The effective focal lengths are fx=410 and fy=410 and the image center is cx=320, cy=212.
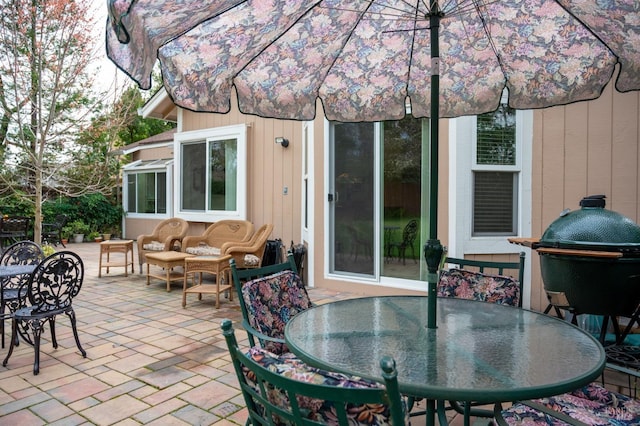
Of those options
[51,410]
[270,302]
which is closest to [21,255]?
[51,410]

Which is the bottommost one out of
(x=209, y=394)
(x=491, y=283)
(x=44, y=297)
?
(x=209, y=394)

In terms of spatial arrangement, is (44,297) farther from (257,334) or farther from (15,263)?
(257,334)

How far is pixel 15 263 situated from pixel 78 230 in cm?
1050

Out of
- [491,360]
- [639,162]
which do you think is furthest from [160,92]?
[491,360]

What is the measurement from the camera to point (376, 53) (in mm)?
2551

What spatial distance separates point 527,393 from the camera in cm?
117

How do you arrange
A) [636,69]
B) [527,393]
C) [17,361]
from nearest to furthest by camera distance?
[527,393] → [636,69] → [17,361]

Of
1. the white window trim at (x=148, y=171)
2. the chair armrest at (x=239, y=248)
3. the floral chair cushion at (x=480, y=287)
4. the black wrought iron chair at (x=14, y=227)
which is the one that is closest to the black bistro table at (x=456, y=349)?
the floral chair cushion at (x=480, y=287)

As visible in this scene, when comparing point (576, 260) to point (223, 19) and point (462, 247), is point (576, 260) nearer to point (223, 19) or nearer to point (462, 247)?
point (462, 247)

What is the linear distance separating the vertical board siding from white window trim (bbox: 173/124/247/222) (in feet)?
15.1

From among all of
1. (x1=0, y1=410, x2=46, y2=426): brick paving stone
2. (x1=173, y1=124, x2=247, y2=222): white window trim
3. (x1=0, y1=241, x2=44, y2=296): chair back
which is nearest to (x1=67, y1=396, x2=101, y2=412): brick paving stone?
(x1=0, y1=410, x2=46, y2=426): brick paving stone

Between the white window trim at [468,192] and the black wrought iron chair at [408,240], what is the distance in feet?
1.68

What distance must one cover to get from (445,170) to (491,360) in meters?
3.55

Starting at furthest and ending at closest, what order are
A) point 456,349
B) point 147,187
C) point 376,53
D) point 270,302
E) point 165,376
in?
point 147,187 → point 165,376 → point 376,53 → point 270,302 → point 456,349
